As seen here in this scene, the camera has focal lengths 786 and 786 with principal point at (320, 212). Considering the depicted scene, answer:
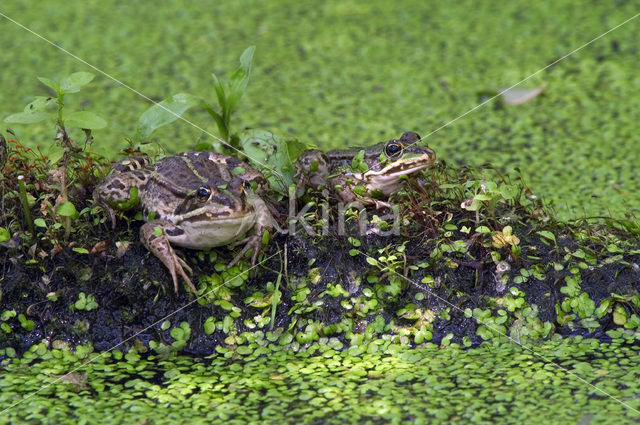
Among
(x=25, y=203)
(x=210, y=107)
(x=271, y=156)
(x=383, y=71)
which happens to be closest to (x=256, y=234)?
(x=271, y=156)

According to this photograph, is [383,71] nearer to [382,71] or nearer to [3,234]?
[382,71]

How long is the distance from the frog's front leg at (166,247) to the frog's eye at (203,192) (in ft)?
0.53

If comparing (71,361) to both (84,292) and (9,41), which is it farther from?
(9,41)

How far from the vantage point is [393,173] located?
3604 millimetres

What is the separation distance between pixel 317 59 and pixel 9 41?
2499 millimetres

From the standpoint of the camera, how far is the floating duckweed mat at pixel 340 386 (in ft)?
8.91

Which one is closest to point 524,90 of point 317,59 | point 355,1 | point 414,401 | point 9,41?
point 317,59

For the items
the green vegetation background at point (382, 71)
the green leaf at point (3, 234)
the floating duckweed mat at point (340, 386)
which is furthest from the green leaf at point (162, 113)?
the floating duckweed mat at point (340, 386)

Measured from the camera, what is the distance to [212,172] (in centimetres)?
345

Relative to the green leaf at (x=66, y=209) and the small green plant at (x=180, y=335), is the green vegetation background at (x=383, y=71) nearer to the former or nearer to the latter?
the green leaf at (x=66, y=209)

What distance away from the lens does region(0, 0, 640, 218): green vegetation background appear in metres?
4.73

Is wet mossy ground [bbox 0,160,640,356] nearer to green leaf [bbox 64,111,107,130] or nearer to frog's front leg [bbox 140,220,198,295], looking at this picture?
frog's front leg [bbox 140,220,198,295]

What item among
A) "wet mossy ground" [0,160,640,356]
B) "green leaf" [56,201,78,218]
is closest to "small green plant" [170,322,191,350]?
"wet mossy ground" [0,160,640,356]

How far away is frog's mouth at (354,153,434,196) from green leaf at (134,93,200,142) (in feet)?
2.86
